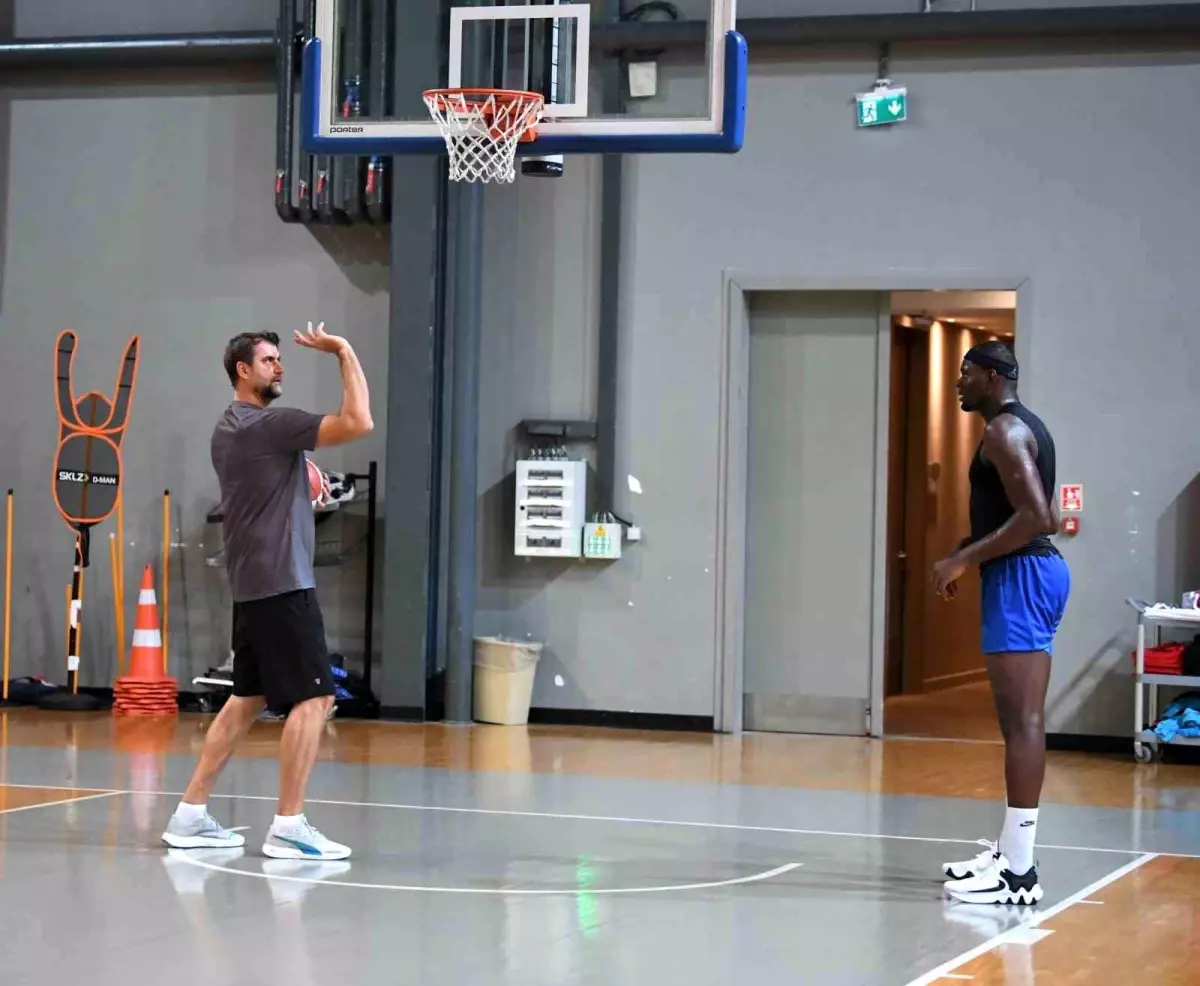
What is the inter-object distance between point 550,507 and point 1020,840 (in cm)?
617

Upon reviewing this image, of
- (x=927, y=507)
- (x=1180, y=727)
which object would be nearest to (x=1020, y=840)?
(x=1180, y=727)

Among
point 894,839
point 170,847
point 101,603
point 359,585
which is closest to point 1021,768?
point 894,839

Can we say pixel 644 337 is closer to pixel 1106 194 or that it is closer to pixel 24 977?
pixel 1106 194

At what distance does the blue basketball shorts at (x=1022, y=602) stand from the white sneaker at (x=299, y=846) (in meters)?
2.43

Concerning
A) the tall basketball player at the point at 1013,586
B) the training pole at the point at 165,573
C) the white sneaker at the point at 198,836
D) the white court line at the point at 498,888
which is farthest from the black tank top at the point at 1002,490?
the training pole at the point at 165,573

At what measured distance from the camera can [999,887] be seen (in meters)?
5.87

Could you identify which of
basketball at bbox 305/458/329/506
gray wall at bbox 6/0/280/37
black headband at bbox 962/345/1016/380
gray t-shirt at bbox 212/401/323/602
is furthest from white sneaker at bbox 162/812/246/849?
gray wall at bbox 6/0/280/37

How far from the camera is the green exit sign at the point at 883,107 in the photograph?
11.5 meters

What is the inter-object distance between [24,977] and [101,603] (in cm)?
842

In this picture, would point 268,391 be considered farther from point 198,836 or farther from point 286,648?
point 198,836

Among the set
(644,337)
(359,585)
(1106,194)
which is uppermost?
(1106,194)

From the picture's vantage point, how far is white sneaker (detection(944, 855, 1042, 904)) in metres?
5.81

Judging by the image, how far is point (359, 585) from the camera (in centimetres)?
1230

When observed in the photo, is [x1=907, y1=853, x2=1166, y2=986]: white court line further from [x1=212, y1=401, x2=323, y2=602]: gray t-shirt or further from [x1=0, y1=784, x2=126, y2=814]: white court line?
[x1=0, y1=784, x2=126, y2=814]: white court line
